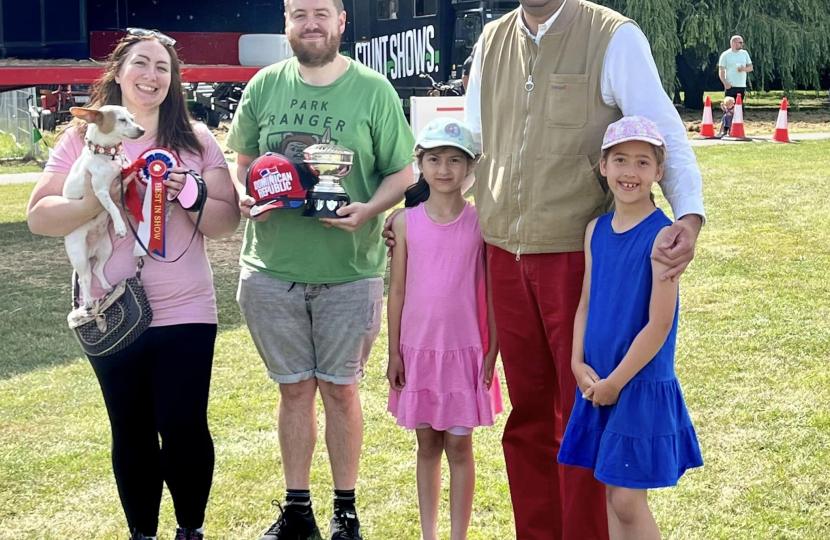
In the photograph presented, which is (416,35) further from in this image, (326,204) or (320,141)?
(326,204)

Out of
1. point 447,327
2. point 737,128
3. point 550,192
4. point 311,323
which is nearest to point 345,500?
point 311,323

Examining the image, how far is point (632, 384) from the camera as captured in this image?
267cm

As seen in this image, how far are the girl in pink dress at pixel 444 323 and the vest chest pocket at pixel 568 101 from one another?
42 cm

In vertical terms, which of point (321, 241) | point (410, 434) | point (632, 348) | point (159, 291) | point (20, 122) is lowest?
point (410, 434)

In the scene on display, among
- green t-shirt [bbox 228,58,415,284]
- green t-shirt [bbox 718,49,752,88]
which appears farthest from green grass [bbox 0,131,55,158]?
green t-shirt [bbox 228,58,415,284]

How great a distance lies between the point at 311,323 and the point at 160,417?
64cm

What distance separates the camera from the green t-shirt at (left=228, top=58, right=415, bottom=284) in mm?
3246

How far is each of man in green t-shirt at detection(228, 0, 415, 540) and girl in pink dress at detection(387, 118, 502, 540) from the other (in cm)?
16

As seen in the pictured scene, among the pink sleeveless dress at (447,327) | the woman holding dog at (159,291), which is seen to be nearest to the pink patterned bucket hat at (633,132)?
the pink sleeveless dress at (447,327)

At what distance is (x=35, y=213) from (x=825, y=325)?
4991mm

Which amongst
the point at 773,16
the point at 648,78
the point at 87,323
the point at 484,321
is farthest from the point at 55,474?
the point at 773,16

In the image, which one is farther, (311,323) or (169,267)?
(311,323)

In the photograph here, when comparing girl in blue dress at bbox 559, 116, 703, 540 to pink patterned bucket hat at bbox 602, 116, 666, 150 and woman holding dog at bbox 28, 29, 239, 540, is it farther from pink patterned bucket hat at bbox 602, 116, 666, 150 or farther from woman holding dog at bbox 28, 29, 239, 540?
woman holding dog at bbox 28, 29, 239, 540

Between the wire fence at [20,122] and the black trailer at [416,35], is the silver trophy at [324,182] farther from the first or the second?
the black trailer at [416,35]
